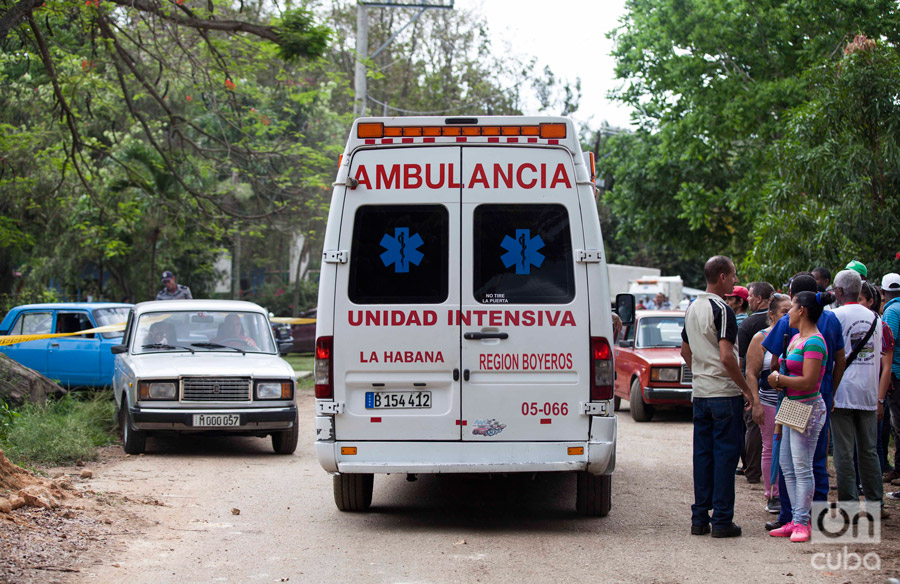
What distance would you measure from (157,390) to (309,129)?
87.2 feet

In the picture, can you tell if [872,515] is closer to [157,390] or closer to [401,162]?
[401,162]

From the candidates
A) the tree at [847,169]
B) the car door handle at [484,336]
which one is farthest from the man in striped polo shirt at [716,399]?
the tree at [847,169]

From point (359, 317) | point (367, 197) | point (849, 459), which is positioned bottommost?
point (849, 459)

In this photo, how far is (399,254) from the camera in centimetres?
728

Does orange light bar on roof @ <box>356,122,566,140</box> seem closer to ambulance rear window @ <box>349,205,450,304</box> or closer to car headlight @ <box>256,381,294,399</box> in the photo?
ambulance rear window @ <box>349,205,450,304</box>

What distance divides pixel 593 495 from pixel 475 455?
3.84 feet

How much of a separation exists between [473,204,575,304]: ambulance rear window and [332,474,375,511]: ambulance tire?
74.0 inches

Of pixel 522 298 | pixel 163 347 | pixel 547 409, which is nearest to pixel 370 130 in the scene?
pixel 522 298

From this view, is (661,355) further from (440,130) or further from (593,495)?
(440,130)

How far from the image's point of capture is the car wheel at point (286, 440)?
11.5m

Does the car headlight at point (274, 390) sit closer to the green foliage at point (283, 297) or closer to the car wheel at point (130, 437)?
the car wheel at point (130, 437)

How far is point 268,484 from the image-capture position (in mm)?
9594

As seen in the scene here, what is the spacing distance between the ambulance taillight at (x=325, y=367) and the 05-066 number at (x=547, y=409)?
1407mm

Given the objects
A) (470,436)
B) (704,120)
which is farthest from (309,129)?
(470,436)
